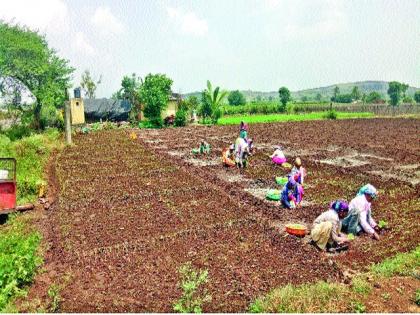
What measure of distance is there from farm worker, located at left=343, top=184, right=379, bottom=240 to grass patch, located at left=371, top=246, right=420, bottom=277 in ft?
3.14

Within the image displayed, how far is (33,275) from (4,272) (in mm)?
615

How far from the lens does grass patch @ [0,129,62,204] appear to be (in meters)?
11.5

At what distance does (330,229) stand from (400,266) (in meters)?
1.33

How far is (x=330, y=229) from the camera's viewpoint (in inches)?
287

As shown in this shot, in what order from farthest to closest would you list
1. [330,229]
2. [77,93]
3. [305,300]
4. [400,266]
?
[77,93] → [330,229] → [400,266] → [305,300]

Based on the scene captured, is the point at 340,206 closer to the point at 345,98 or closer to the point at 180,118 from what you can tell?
the point at 180,118

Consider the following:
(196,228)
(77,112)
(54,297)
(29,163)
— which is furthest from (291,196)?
(77,112)

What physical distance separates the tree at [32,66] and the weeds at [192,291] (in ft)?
96.0

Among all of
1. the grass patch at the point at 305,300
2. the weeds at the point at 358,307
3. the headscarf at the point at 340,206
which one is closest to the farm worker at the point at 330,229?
the headscarf at the point at 340,206

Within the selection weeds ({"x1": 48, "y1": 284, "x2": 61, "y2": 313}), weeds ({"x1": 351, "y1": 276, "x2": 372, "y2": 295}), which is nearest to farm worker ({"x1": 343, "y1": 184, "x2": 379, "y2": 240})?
weeds ({"x1": 351, "y1": 276, "x2": 372, "y2": 295})

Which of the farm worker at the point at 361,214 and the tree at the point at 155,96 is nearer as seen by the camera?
the farm worker at the point at 361,214

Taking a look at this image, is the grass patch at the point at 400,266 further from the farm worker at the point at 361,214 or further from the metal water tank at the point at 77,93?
the metal water tank at the point at 77,93

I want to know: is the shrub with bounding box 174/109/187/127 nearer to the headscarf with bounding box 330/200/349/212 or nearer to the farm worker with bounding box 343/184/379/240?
the farm worker with bounding box 343/184/379/240

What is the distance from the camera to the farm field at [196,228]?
6059 mm
